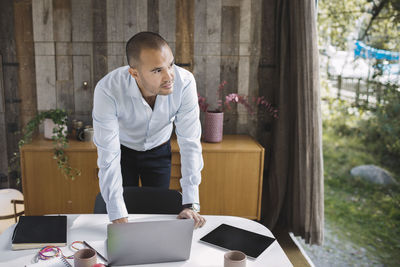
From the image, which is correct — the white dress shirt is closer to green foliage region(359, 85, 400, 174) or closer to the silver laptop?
the silver laptop

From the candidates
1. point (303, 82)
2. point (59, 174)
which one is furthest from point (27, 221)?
point (303, 82)

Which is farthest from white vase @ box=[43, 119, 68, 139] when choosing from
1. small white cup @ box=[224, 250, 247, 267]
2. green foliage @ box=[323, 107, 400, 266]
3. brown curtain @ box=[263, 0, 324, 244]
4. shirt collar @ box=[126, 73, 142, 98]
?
green foliage @ box=[323, 107, 400, 266]

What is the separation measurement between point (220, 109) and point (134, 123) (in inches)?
50.5

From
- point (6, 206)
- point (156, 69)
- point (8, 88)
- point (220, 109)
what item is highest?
point (156, 69)

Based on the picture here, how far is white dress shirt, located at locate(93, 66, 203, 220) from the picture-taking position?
1.82 meters

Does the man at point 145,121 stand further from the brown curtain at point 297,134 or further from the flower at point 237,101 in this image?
the brown curtain at point 297,134

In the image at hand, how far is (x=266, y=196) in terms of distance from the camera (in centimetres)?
341

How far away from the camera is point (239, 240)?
1547 mm

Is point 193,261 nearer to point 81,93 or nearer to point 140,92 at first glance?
point 140,92

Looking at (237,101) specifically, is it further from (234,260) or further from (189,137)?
(234,260)

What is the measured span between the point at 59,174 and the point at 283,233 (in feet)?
5.93

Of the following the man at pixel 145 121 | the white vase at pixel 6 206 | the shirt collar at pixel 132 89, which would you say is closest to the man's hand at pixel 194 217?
the man at pixel 145 121

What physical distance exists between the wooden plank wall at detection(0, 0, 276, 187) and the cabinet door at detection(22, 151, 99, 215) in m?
0.50

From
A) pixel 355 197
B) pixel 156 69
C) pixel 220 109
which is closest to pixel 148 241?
pixel 156 69
